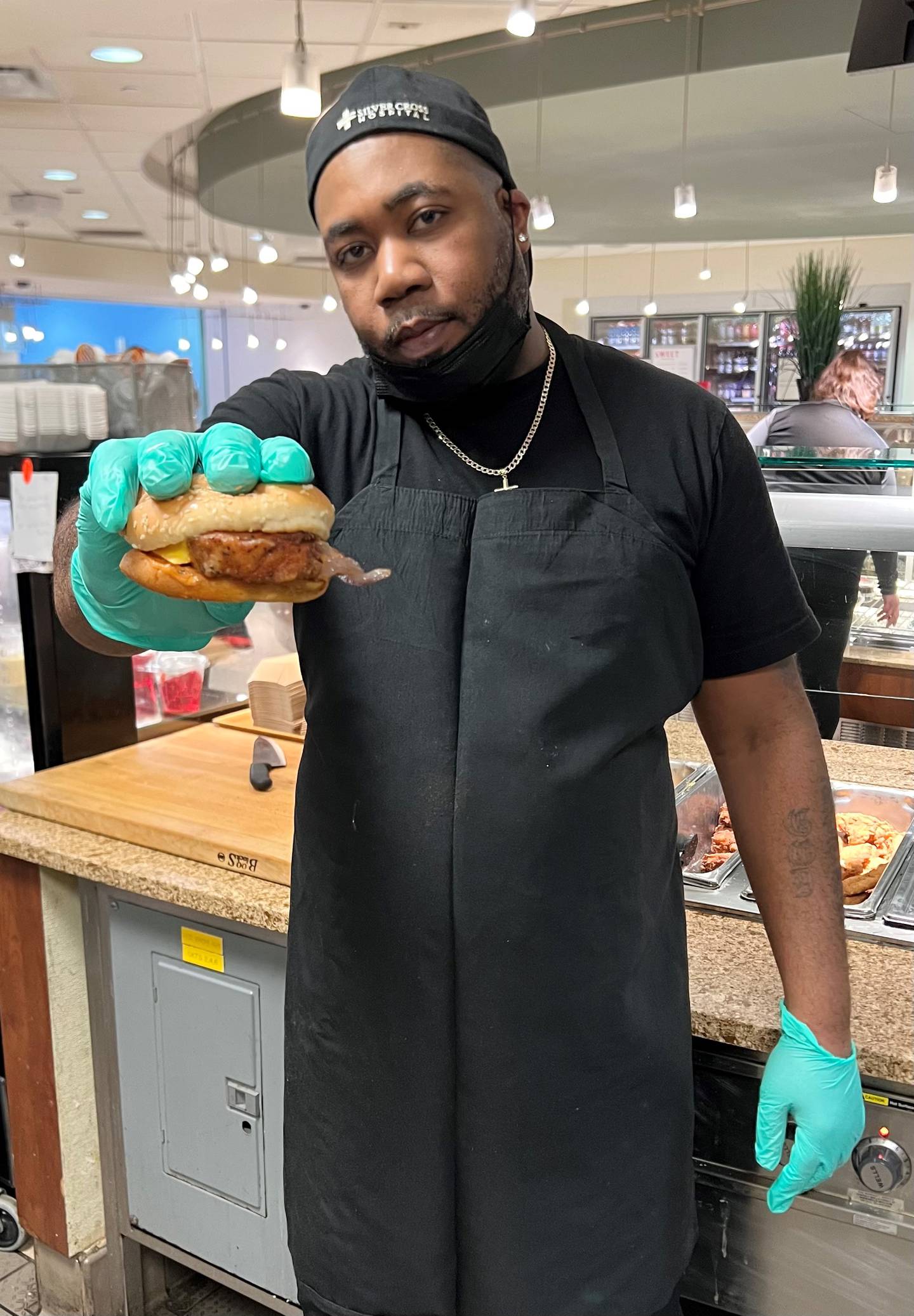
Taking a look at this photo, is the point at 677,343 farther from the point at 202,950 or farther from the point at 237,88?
the point at 202,950

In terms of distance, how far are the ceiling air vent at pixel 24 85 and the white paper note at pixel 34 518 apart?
190 inches

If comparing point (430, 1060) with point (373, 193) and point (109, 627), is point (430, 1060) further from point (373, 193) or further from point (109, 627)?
point (373, 193)

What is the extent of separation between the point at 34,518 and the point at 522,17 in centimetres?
303

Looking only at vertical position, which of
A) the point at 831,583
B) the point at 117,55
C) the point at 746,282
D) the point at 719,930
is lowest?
the point at 719,930

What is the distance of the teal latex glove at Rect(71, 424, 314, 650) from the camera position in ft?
3.20

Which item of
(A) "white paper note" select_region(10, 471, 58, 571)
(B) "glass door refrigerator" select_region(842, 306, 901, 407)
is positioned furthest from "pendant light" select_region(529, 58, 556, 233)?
(B) "glass door refrigerator" select_region(842, 306, 901, 407)

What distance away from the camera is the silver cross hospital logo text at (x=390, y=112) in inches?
42.6

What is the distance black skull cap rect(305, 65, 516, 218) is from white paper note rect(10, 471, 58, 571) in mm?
1254

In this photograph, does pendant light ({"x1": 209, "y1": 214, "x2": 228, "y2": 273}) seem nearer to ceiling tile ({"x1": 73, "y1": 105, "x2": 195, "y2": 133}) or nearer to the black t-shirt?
ceiling tile ({"x1": 73, "y1": 105, "x2": 195, "y2": 133})

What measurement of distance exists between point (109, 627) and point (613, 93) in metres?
6.51

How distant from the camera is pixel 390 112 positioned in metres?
1.08

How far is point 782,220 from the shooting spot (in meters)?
9.37

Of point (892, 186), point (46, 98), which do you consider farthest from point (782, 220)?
A: point (46, 98)

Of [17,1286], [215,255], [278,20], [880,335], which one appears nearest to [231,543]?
[17,1286]
